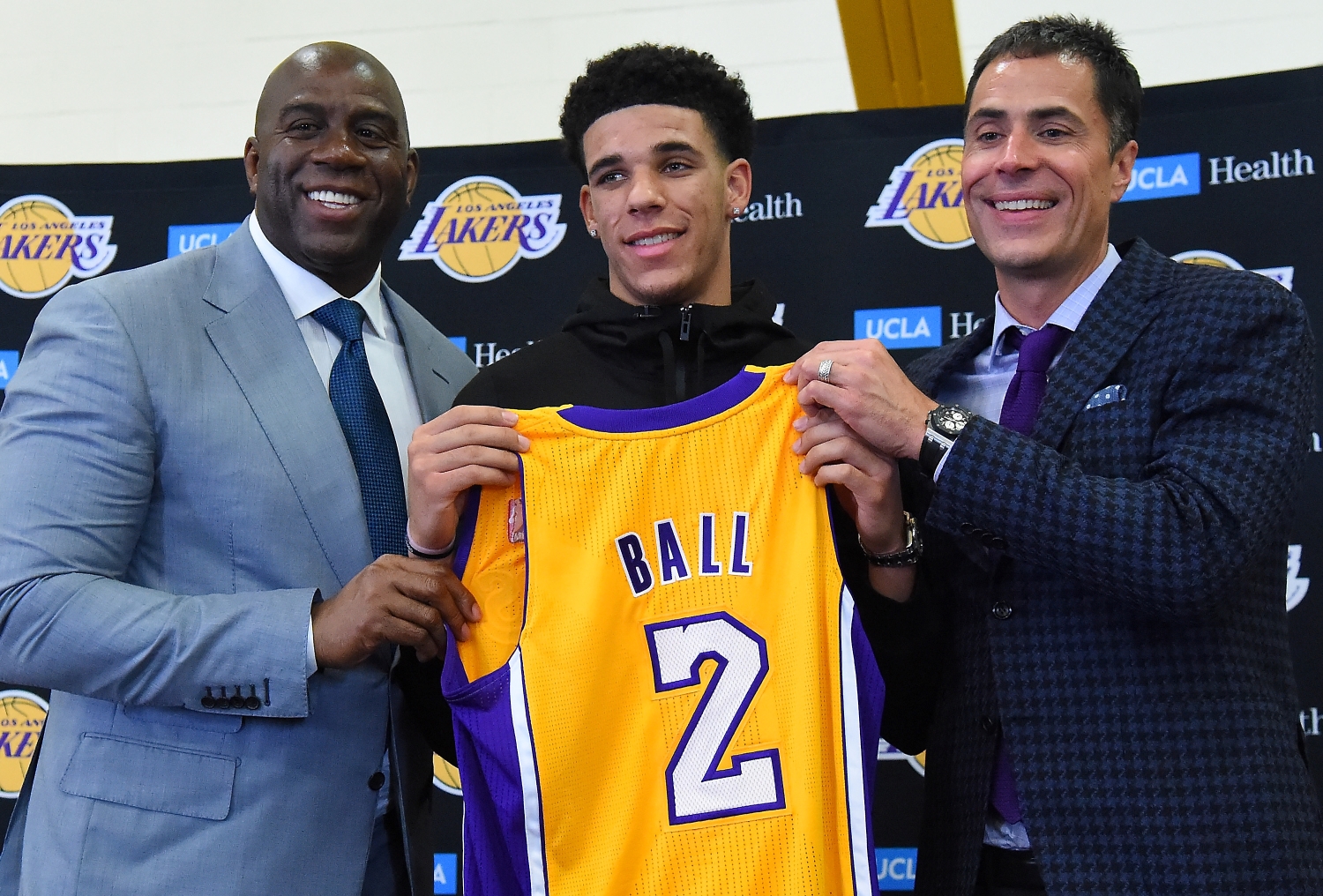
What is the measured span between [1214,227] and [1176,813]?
183 centimetres

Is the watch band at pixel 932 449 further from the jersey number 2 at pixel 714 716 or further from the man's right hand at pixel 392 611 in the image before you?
the man's right hand at pixel 392 611

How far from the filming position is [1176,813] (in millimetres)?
1444

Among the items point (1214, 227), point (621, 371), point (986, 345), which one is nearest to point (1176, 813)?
point (986, 345)

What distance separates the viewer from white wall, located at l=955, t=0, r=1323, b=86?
10.9 feet

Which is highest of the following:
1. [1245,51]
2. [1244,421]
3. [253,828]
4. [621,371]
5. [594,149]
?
[1245,51]

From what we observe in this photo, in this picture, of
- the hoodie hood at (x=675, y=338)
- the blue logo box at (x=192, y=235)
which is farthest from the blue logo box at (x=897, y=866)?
the blue logo box at (x=192, y=235)

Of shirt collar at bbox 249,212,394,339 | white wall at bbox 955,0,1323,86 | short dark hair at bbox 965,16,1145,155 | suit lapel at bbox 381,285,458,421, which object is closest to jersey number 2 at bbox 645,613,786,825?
suit lapel at bbox 381,285,458,421

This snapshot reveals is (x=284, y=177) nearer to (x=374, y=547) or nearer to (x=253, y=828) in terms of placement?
(x=374, y=547)

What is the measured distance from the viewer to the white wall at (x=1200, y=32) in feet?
10.9

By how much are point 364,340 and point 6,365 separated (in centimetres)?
188

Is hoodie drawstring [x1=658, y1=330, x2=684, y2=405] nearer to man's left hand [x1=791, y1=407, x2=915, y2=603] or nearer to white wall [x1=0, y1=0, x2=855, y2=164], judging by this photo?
man's left hand [x1=791, y1=407, x2=915, y2=603]

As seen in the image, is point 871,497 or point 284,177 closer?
point 871,497

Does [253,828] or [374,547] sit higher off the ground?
[374,547]

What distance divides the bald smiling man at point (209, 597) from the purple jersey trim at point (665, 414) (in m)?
0.28
